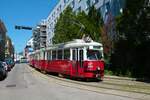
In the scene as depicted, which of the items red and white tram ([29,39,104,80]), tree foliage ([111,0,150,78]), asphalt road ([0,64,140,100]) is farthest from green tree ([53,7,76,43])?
asphalt road ([0,64,140,100])

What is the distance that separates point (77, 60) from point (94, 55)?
4.52 feet

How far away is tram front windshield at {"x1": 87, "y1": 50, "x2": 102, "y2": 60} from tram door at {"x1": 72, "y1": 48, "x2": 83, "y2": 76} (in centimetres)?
62

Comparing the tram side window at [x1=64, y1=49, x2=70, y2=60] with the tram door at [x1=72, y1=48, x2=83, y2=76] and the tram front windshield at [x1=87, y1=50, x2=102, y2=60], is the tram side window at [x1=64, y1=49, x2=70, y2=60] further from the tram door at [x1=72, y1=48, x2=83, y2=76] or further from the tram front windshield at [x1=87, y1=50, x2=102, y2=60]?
the tram front windshield at [x1=87, y1=50, x2=102, y2=60]

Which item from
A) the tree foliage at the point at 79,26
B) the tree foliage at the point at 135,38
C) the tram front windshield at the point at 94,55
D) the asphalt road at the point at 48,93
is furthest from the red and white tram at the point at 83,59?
the tree foliage at the point at 79,26

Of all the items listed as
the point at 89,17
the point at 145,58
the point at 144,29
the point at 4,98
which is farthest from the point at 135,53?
the point at 4,98

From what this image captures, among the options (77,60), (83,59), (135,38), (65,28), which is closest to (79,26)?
(65,28)

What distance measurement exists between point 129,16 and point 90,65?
8.05m

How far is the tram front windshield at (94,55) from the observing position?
1049 inches

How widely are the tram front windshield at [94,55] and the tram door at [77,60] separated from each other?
62 cm

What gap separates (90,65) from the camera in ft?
86.1

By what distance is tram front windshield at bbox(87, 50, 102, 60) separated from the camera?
1049 inches

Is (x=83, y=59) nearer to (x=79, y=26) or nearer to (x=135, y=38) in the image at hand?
(x=135, y=38)

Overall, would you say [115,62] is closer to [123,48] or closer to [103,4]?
[123,48]

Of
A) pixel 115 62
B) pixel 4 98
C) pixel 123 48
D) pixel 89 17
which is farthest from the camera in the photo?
pixel 89 17
